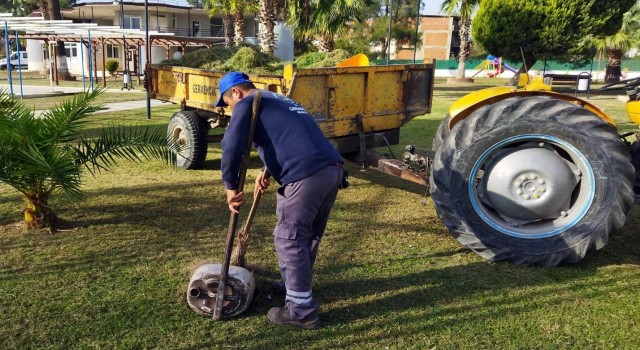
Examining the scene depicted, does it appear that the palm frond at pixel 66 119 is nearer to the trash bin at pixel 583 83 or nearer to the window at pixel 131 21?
the trash bin at pixel 583 83

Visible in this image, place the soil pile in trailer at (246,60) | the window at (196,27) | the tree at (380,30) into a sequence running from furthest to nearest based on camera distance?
the tree at (380,30), the window at (196,27), the soil pile in trailer at (246,60)

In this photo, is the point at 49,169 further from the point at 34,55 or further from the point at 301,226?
the point at 34,55

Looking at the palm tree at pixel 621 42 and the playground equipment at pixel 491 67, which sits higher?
the palm tree at pixel 621 42

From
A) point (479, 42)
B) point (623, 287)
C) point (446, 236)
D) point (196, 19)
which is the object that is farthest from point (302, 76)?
point (196, 19)

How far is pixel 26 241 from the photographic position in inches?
182

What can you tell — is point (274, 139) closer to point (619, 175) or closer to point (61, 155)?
point (61, 155)

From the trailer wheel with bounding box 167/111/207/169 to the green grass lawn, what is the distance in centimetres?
152

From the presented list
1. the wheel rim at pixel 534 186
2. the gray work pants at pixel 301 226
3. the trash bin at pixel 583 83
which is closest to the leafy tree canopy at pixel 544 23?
the trash bin at pixel 583 83

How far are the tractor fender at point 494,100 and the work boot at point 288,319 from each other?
2.29 metres

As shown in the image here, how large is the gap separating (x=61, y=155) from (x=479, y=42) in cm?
1921

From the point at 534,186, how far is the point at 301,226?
202 cm

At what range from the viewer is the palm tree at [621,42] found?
1190 inches

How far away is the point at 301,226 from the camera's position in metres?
3.23

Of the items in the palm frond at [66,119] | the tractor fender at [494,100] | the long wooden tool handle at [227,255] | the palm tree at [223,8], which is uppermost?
the palm tree at [223,8]
